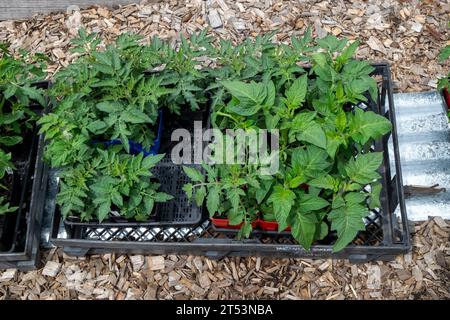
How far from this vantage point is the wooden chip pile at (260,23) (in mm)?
3775

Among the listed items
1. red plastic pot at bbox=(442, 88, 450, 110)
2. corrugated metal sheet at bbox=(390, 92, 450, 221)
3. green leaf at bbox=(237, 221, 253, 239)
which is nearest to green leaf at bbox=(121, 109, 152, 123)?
green leaf at bbox=(237, 221, 253, 239)

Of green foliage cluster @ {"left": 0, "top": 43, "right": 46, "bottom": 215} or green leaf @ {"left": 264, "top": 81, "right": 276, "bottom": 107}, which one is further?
green foliage cluster @ {"left": 0, "top": 43, "right": 46, "bottom": 215}

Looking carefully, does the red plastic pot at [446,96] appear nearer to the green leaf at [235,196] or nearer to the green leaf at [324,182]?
the green leaf at [324,182]

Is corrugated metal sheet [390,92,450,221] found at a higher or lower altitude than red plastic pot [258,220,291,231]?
higher

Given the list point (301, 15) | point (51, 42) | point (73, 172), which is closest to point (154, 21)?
point (51, 42)

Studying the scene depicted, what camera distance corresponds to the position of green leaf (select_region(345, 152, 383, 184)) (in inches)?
98.8

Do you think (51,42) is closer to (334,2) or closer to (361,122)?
(334,2)

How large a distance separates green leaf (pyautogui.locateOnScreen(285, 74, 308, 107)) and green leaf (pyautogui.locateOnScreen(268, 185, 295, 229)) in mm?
444

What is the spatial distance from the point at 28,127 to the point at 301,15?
7.01ft

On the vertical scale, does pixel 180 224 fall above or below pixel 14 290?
above

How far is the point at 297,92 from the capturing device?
2596mm

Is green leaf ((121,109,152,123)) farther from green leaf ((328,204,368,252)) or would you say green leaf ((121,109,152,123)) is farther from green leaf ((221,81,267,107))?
green leaf ((328,204,368,252))

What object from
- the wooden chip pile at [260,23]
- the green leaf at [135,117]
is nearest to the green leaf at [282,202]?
the green leaf at [135,117]

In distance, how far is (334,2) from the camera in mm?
3975
